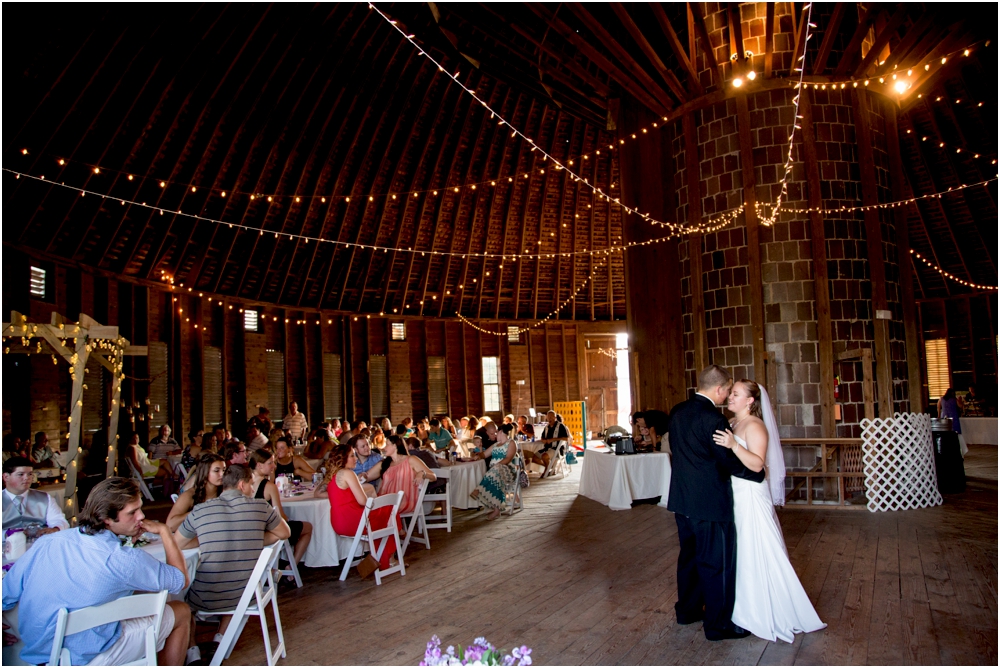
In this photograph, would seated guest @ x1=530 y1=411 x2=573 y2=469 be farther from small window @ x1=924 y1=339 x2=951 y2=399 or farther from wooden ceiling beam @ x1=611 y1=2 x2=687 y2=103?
small window @ x1=924 y1=339 x2=951 y2=399

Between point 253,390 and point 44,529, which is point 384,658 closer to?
point 44,529

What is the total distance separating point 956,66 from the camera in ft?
31.9

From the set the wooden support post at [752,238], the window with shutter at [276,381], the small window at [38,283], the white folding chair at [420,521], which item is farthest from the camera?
the window with shutter at [276,381]

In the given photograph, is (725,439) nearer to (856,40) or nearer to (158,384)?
(856,40)

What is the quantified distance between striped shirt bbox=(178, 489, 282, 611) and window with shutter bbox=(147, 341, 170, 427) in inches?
324

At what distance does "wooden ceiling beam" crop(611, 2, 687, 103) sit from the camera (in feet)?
26.0

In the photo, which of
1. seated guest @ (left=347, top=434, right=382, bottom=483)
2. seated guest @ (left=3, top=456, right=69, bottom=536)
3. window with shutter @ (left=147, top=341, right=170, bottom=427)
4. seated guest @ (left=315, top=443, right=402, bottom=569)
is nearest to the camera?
seated guest @ (left=3, top=456, right=69, bottom=536)

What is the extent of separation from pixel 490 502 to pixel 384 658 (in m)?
4.28

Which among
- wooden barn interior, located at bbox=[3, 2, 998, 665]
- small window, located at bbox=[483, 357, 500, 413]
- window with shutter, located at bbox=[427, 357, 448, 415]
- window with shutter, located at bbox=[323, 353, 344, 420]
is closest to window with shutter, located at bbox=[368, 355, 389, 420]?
wooden barn interior, located at bbox=[3, 2, 998, 665]

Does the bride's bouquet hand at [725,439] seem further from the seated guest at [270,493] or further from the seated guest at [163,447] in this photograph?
the seated guest at [163,447]

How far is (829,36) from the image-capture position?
8.12 meters

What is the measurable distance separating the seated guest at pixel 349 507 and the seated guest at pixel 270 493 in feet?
0.85

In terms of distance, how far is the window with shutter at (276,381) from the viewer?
46.6 ft

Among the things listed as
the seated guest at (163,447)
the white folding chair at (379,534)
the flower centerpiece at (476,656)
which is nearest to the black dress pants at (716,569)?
the flower centerpiece at (476,656)
